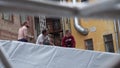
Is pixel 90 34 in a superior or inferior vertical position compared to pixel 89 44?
superior

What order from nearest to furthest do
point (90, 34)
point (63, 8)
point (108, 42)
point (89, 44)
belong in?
1. point (63, 8)
2. point (108, 42)
3. point (90, 34)
4. point (89, 44)

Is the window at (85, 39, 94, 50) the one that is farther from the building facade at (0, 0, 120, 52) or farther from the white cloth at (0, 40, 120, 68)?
the white cloth at (0, 40, 120, 68)

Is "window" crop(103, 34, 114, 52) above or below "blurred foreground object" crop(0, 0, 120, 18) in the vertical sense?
below

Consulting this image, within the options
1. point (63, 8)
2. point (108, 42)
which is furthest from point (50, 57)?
point (108, 42)

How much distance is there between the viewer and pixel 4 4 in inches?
33.7

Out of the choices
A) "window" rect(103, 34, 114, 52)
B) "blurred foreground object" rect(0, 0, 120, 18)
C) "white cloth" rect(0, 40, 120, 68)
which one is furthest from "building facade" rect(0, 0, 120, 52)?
"blurred foreground object" rect(0, 0, 120, 18)

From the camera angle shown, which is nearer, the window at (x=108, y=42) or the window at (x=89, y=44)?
the window at (x=108, y=42)

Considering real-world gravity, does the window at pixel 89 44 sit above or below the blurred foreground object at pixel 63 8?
below

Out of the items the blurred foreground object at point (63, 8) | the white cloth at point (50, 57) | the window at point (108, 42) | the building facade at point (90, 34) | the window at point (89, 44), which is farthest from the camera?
the window at point (89, 44)

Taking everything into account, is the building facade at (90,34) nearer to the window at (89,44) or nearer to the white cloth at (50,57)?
the window at (89,44)

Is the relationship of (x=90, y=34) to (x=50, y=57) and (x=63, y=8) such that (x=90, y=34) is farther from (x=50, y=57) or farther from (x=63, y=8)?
(x=63, y=8)

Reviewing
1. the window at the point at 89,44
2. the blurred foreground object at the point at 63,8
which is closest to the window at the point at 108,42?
the window at the point at 89,44

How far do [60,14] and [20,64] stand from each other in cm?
426

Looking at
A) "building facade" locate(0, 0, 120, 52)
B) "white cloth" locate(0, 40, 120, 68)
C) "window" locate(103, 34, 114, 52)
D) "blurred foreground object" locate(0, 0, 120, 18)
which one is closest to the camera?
"blurred foreground object" locate(0, 0, 120, 18)
